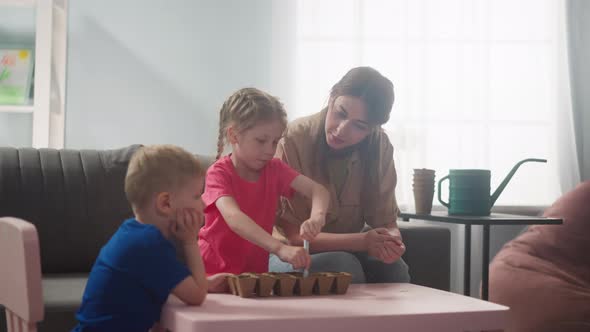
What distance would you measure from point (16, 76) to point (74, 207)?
3.24ft

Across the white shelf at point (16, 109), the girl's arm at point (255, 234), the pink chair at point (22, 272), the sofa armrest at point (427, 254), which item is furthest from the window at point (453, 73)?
the pink chair at point (22, 272)

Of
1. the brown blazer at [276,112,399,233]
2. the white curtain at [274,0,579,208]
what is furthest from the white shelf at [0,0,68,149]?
the brown blazer at [276,112,399,233]

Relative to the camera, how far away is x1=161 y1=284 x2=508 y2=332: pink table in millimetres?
1210

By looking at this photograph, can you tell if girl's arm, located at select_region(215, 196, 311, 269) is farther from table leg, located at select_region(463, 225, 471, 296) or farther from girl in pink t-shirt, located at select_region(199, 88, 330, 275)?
table leg, located at select_region(463, 225, 471, 296)

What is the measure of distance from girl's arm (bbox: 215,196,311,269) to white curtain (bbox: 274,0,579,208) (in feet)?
5.99

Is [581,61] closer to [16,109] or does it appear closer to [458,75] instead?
[458,75]

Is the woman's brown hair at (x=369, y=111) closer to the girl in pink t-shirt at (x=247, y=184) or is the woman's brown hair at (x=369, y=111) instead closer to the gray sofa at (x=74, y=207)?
the girl in pink t-shirt at (x=247, y=184)

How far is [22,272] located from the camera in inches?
50.2

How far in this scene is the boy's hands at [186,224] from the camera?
142cm

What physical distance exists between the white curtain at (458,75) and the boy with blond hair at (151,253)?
81.2 inches

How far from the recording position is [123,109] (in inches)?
136

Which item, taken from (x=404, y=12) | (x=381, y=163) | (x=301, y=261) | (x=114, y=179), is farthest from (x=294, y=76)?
(x=301, y=261)

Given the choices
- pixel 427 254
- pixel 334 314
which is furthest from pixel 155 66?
pixel 334 314

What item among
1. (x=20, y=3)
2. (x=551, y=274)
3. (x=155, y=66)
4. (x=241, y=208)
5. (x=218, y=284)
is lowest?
(x=551, y=274)
